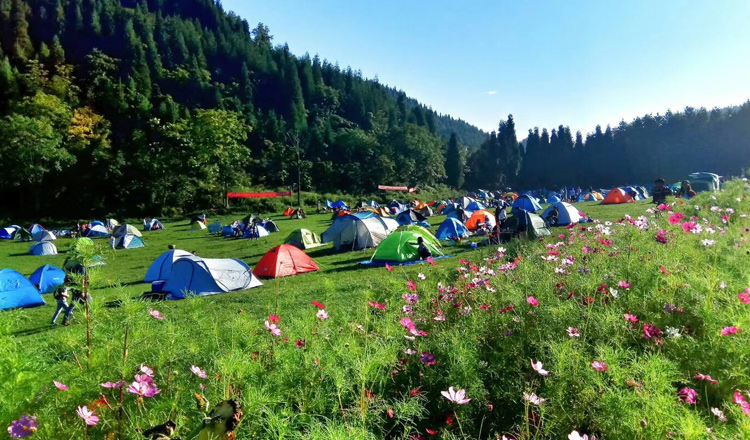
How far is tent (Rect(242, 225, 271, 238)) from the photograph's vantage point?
76.2ft

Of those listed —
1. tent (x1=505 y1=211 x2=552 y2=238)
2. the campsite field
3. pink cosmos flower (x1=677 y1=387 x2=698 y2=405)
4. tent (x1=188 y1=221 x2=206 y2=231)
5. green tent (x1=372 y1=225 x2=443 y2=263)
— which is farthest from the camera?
tent (x1=188 y1=221 x2=206 y2=231)

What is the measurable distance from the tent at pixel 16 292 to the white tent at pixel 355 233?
9.85m

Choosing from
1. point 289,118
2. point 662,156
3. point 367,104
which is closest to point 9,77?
point 289,118

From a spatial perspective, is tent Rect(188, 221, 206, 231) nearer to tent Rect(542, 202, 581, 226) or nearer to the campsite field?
tent Rect(542, 202, 581, 226)

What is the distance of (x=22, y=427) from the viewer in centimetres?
148

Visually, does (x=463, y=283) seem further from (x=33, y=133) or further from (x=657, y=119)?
(x=657, y=119)

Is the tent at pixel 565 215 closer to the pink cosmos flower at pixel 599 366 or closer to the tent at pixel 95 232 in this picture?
the pink cosmos flower at pixel 599 366

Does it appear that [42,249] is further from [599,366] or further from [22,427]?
[599,366]

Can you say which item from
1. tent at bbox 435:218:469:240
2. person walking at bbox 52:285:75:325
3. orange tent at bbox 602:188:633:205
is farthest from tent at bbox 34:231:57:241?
orange tent at bbox 602:188:633:205

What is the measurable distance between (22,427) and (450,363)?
2115 millimetres

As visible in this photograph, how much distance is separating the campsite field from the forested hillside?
44.5 meters

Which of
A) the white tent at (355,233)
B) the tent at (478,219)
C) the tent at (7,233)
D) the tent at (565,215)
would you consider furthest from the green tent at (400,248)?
the tent at (7,233)

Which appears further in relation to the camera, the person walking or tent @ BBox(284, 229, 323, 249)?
tent @ BBox(284, 229, 323, 249)

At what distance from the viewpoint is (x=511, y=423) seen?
2.39 metres
